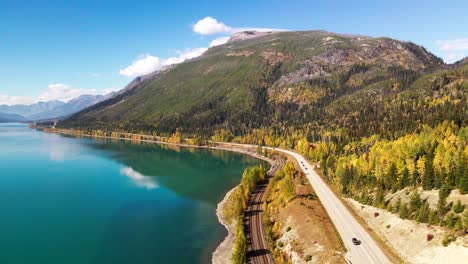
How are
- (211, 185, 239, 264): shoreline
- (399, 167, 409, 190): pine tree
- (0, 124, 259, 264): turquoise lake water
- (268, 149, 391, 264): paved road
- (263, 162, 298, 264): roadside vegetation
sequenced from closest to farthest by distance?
(268, 149, 391, 264): paved road, (263, 162, 298, 264): roadside vegetation, (211, 185, 239, 264): shoreline, (0, 124, 259, 264): turquoise lake water, (399, 167, 409, 190): pine tree

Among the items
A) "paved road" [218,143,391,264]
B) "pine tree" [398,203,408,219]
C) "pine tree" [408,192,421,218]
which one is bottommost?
"paved road" [218,143,391,264]

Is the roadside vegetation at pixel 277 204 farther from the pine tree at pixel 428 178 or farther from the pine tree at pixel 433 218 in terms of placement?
the pine tree at pixel 428 178

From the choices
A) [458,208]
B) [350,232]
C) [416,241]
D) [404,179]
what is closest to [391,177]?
[404,179]

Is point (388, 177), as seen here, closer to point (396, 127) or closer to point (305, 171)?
point (305, 171)

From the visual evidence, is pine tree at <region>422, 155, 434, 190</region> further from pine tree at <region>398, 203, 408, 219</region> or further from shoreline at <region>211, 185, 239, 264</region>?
shoreline at <region>211, 185, 239, 264</region>

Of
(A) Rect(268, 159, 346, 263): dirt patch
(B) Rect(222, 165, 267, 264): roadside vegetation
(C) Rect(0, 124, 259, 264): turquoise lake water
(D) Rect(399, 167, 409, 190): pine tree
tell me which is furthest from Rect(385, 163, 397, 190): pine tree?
(C) Rect(0, 124, 259, 264): turquoise lake water

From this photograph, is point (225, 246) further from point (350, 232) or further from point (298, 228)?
point (350, 232)
